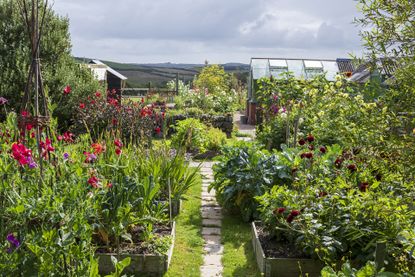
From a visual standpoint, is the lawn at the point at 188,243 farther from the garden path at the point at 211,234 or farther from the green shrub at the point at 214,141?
the green shrub at the point at 214,141

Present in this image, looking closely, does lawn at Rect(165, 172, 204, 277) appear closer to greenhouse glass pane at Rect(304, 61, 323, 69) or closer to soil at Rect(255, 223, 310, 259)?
soil at Rect(255, 223, 310, 259)

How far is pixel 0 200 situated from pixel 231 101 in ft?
43.3

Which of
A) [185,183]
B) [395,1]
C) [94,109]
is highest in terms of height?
[395,1]

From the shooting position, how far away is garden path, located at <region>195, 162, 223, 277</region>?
438 cm

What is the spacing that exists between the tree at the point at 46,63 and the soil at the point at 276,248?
6.91 m

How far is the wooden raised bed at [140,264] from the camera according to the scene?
4027 mm

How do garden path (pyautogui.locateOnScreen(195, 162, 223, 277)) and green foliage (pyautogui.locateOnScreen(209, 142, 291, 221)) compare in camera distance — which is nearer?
garden path (pyautogui.locateOnScreen(195, 162, 223, 277))

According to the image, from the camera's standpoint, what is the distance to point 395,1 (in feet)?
8.39

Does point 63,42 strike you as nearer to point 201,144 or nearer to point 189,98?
point 201,144

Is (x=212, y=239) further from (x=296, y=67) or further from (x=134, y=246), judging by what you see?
(x=296, y=67)

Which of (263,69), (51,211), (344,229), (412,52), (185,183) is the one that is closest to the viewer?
(412,52)

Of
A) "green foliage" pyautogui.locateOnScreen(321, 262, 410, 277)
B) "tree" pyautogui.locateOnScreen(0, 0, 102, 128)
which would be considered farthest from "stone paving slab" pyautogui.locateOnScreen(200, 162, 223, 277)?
"tree" pyautogui.locateOnScreen(0, 0, 102, 128)

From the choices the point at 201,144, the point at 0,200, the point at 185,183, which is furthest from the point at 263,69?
the point at 0,200

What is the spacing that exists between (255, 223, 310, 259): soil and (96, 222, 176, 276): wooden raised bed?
3.07 feet
